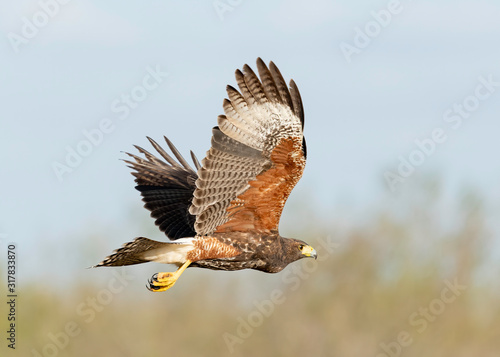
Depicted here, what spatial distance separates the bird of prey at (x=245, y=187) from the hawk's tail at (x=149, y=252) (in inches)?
0.5

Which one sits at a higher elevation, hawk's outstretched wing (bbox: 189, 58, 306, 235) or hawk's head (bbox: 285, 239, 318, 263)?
hawk's outstretched wing (bbox: 189, 58, 306, 235)

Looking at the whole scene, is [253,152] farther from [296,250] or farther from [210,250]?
[296,250]

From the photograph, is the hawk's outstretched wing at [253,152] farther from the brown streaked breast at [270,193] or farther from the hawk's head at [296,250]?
the hawk's head at [296,250]

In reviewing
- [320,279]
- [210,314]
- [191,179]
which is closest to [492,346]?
[320,279]

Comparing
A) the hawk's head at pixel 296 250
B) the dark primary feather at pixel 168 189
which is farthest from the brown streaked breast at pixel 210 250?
the dark primary feather at pixel 168 189

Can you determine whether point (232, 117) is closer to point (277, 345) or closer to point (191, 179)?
point (191, 179)

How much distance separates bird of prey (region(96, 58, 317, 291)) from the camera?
1123 centimetres

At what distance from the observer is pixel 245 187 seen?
38.7ft

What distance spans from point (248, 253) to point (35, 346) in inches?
915

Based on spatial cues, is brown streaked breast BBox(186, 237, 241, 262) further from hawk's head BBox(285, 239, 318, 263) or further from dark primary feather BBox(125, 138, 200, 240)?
dark primary feather BBox(125, 138, 200, 240)

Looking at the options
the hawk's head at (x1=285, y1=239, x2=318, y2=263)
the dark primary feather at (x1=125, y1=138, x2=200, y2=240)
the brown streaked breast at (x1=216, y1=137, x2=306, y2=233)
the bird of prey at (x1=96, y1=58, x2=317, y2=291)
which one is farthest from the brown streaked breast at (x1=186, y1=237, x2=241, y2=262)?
the dark primary feather at (x1=125, y1=138, x2=200, y2=240)

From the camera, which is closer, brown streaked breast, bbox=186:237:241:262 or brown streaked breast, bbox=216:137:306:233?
brown streaked breast, bbox=216:137:306:233

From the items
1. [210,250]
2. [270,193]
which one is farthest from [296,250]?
[210,250]

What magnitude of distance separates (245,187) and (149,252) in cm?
151
